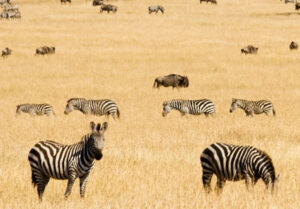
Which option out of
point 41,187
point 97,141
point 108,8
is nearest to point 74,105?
point 41,187

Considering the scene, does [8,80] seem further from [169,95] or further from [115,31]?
[115,31]

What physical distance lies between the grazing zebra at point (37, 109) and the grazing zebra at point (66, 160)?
44.2 feet

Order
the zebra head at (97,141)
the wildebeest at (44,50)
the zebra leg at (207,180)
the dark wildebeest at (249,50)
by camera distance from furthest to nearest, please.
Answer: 1. the dark wildebeest at (249,50)
2. the wildebeest at (44,50)
3. the zebra leg at (207,180)
4. the zebra head at (97,141)

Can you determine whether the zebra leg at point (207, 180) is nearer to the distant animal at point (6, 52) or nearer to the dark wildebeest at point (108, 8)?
the distant animal at point (6, 52)

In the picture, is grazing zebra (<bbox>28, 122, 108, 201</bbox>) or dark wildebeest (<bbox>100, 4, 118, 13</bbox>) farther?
dark wildebeest (<bbox>100, 4, 118, 13</bbox>)

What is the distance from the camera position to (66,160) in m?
9.37

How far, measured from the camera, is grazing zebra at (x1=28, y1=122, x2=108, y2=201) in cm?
895

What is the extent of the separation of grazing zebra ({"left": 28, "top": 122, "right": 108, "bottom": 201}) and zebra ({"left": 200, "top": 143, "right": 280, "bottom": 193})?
7.42 feet

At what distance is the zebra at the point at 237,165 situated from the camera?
970 cm

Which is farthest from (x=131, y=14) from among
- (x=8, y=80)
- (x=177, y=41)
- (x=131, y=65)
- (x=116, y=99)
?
(x=116, y=99)

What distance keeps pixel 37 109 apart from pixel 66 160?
14672mm

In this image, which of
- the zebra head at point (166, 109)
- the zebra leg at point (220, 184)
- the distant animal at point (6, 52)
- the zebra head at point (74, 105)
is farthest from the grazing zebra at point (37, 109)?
the distant animal at point (6, 52)

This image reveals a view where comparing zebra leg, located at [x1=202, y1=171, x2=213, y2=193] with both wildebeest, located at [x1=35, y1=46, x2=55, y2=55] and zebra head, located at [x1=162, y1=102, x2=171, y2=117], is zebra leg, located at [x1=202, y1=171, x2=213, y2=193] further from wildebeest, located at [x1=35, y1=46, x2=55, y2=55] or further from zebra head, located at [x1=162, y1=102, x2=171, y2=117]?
wildebeest, located at [x1=35, y1=46, x2=55, y2=55]

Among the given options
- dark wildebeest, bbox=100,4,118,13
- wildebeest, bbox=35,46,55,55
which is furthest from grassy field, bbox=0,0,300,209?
dark wildebeest, bbox=100,4,118,13
